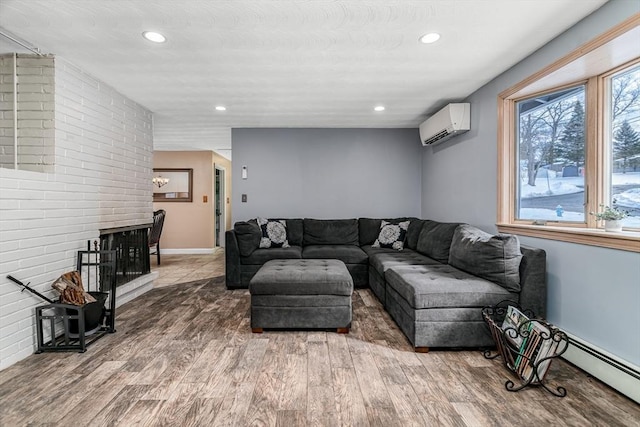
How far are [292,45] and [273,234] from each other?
2.72 metres

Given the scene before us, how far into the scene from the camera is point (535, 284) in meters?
2.52

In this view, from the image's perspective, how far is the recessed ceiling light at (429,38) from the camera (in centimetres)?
241

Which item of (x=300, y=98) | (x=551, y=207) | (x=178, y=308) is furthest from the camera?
(x=300, y=98)

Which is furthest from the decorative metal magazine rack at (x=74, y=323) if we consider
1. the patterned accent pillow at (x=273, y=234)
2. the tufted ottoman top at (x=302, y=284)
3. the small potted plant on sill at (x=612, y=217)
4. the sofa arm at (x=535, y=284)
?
the small potted plant on sill at (x=612, y=217)

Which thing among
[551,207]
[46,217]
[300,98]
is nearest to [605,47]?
[551,207]

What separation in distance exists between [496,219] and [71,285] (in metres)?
3.69

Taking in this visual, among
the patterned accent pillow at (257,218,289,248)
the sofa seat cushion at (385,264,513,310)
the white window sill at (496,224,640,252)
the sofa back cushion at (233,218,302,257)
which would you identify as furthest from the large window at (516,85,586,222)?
the sofa back cushion at (233,218,302,257)

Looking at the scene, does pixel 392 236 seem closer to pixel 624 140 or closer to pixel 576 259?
pixel 576 259

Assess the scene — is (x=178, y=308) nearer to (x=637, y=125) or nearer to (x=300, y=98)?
(x=300, y=98)

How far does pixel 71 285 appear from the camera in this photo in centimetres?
264

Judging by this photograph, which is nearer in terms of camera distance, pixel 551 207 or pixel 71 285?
A: pixel 71 285

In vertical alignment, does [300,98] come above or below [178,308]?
above

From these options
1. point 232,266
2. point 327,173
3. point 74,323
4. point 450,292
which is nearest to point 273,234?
point 232,266

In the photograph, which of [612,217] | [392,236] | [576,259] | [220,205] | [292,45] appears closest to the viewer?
[612,217]
